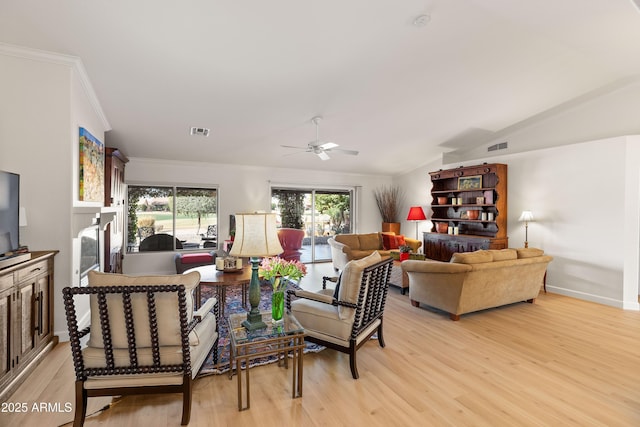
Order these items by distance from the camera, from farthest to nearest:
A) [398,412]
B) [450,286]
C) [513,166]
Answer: [513,166], [450,286], [398,412]

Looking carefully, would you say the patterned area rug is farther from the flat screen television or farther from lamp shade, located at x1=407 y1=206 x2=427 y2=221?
lamp shade, located at x1=407 y1=206 x2=427 y2=221

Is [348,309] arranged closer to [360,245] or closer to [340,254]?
[340,254]

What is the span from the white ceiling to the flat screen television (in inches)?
53.8

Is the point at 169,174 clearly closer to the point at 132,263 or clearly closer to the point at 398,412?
the point at 132,263

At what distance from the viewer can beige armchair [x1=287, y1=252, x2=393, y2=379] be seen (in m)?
2.61

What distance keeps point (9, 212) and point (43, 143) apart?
0.90 m

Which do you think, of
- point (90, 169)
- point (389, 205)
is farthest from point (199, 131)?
point (389, 205)

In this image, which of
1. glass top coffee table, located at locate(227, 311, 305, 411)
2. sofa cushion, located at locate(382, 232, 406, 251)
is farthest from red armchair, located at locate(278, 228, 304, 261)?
glass top coffee table, located at locate(227, 311, 305, 411)

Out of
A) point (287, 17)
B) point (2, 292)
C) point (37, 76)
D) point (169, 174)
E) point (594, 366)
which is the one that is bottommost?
point (594, 366)

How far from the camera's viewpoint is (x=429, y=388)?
241 cm

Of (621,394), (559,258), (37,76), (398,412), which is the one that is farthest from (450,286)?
(37,76)

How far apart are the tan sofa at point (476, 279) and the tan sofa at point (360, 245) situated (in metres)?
2.17

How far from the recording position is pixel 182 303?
1831mm

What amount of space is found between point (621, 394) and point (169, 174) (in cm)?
736
